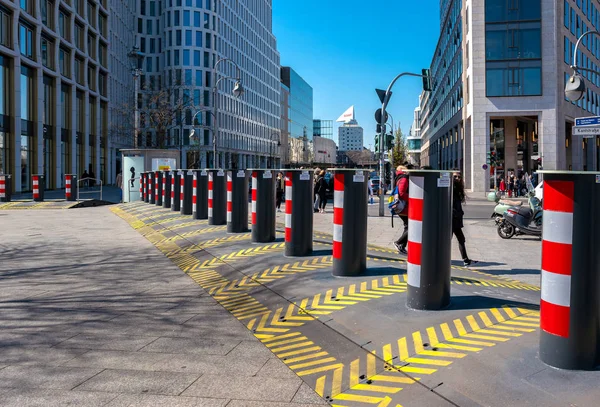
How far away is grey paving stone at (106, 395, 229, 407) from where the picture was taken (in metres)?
3.49

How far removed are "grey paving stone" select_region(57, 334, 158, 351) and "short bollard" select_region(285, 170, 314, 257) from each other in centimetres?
373

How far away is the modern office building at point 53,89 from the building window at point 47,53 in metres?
0.08

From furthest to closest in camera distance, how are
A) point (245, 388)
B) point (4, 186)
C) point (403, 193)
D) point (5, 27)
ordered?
point (5, 27), point (4, 186), point (403, 193), point (245, 388)

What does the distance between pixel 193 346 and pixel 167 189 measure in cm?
1551

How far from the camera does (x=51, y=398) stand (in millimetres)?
3604

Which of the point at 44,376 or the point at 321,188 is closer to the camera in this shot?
the point at 44,376

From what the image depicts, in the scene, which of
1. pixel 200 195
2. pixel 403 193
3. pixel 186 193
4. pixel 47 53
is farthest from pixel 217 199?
pixel 47 53

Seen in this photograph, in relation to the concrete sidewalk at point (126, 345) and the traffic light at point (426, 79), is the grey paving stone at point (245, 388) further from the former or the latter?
the traffic light at point (426, 79)

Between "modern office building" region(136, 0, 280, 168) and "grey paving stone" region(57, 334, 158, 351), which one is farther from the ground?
"modern office building" region(136, 0, 280, 168)

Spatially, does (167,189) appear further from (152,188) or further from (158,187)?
(152,188)

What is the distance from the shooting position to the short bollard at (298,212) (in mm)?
8242

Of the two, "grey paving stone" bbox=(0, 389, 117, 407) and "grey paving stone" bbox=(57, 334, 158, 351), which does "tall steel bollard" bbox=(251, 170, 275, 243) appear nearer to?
Result: "grey paving stone" bbox=(57, 334, 158, 351)

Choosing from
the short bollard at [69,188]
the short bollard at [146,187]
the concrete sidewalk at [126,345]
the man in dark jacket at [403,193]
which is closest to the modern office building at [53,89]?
the short bollard at [69,188]

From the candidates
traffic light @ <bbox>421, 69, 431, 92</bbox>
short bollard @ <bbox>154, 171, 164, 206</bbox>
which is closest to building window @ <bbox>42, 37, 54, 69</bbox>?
short bollard @ <bbox>154, 171, 164, 206</bbox>
